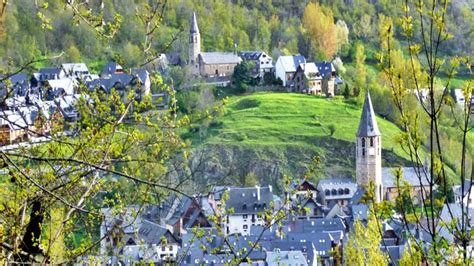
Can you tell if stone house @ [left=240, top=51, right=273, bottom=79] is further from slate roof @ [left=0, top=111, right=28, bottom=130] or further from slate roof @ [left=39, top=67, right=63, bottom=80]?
slate roof @ [left=0, top=111, right=28, bottom=130]

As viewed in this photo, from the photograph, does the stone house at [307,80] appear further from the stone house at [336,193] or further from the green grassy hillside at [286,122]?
the stone house at [336,193]

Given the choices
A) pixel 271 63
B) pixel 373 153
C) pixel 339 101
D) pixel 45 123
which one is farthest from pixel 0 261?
pixel 271 63

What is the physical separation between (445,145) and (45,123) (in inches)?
1640

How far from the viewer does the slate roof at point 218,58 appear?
2231 inches

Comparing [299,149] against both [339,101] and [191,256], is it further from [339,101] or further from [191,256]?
[191,256]

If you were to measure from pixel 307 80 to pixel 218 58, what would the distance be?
645 centimetres

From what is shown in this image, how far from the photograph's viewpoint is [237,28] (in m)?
67.3

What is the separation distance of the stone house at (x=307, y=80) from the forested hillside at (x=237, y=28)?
676 cm

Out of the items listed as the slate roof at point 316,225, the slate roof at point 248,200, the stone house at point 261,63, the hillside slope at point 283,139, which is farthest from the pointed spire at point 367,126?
the stone house at point 261,63

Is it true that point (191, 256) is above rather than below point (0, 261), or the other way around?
below

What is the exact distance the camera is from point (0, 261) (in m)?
5.14

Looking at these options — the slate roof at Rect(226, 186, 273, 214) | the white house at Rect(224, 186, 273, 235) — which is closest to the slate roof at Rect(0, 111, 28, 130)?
the white house at Rect(224, 186, 273, 235)

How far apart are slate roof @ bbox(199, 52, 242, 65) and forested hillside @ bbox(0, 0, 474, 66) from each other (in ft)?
9.10

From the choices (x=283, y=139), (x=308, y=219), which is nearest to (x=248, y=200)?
(x=308, y=219)
